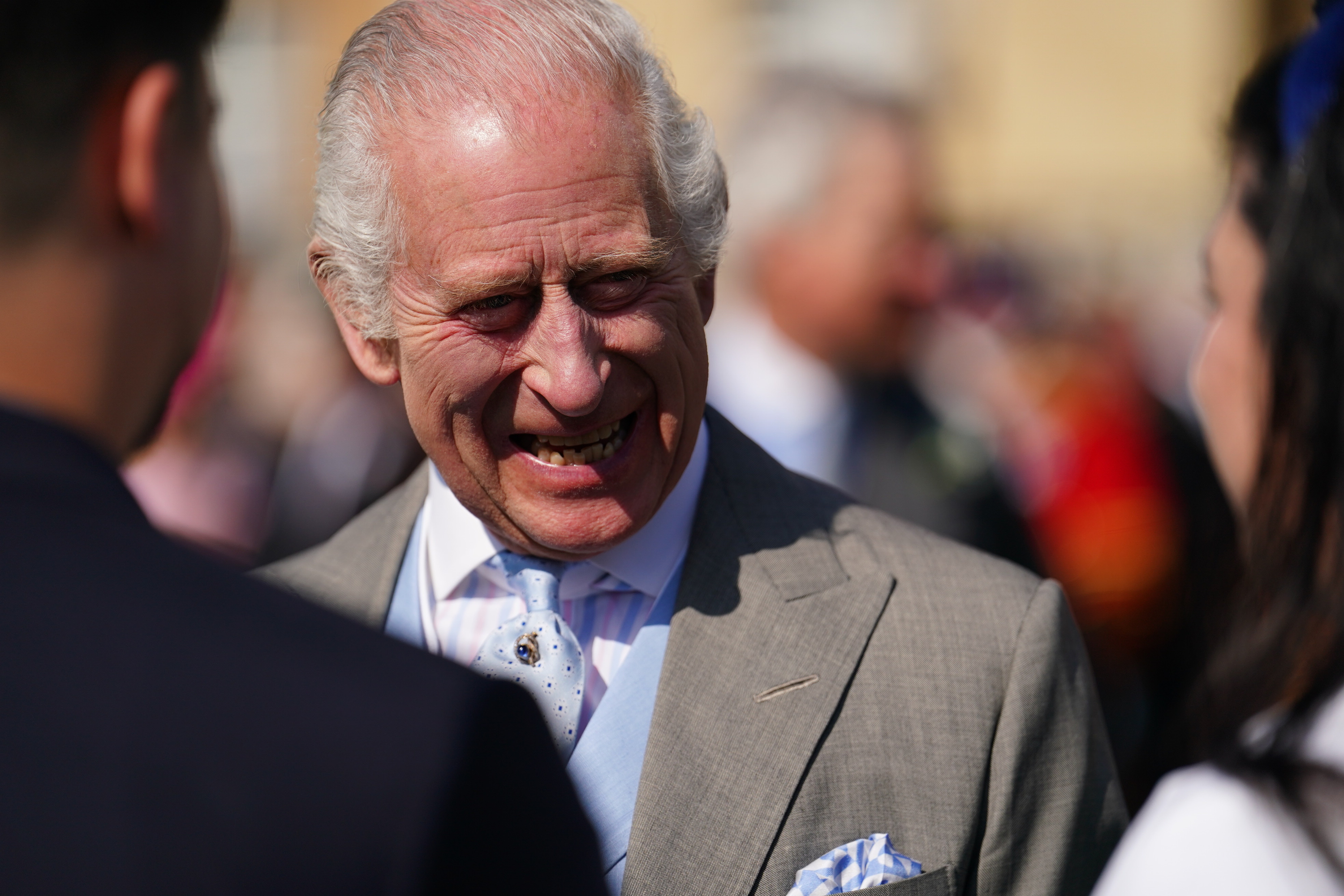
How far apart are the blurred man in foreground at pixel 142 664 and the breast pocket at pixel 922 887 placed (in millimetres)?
878

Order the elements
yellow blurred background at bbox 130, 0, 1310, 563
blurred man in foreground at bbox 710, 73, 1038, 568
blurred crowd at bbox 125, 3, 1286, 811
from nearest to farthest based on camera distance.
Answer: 1. blurred crowd at bbox 125, 3, 1286, 811
2. blurred man in foreground at bbox 710, 73, 1038, 568
3. yellow blurred background at bbox 130, 0, 1310, 563

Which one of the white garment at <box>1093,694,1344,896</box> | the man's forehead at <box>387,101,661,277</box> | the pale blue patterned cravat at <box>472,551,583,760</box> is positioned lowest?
the pale blue patterned cravat at <box>472,551,583,760</box>

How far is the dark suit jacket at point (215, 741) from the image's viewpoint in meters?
0.94

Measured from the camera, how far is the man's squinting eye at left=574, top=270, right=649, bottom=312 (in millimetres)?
1979

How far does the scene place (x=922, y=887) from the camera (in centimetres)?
189

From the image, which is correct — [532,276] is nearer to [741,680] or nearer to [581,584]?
[581,584]

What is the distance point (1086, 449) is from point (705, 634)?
11.1ft

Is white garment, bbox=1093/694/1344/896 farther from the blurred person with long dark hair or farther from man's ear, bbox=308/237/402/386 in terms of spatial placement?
man's ear, bbox=308/237/402/386

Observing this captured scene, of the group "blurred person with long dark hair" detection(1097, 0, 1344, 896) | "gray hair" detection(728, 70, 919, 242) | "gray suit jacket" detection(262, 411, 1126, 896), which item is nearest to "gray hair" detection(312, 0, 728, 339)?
"gray suit jacket" detection(262, 411, 1126, 896)

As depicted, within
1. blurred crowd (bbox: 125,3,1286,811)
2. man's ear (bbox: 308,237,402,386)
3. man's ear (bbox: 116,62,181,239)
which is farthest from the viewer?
blurred crowd (bbox: 125,3,1286,811)

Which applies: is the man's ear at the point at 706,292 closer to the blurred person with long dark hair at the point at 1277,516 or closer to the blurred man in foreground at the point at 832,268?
the blurred person with long dark hair at the point at 1277,516

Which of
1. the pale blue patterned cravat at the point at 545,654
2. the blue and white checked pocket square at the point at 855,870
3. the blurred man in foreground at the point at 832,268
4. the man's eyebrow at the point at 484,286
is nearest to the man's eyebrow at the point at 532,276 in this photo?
the man's eyebrow at the point at 484,286

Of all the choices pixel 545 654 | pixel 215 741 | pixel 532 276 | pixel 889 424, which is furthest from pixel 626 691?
pixel 889 424

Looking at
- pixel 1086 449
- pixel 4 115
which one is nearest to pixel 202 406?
pixel 1086 449
